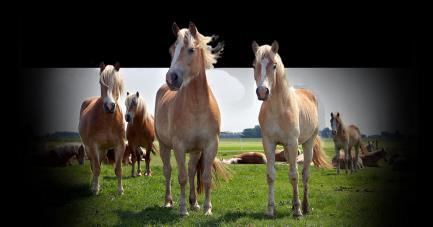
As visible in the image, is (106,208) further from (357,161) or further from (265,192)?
(357,161)

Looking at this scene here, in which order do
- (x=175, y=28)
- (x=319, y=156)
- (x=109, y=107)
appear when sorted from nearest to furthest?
(x=175, y=28)
(x=109, y=107)
(x=319, y=156)

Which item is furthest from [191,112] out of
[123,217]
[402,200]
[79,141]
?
[79,141]

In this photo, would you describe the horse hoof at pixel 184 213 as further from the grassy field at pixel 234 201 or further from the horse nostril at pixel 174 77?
the horse nostril at pixel 174 77

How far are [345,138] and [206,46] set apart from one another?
5.57 metres

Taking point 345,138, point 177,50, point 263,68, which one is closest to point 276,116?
point 263,68

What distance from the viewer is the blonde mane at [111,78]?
6.12 meters

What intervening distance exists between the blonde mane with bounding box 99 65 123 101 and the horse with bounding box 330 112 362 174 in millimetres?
4926

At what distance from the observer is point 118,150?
6863 millimetres

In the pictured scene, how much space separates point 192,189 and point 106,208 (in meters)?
1.26

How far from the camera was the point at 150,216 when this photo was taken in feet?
16.5

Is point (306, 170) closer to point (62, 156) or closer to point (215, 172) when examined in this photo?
point (215, 172)

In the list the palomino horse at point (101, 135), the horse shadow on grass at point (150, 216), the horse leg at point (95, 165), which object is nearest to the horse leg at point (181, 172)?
the horse shadow on grass at point (150, 216)

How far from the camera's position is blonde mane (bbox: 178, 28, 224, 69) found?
15.5ft

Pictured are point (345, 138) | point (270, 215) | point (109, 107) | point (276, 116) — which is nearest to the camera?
point (270, 215)
